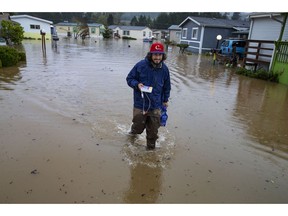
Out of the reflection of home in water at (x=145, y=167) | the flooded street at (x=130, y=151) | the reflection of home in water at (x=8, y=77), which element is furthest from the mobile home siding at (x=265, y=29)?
the reflection of home in water at (x=8, y=77)

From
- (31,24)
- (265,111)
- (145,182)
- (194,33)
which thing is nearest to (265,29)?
(265,111)

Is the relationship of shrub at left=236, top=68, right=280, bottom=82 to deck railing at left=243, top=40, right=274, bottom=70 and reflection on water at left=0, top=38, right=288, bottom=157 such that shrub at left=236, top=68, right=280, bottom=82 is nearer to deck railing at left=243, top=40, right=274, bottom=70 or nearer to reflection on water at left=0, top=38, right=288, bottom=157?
reflection on water at left=0, top=38, right=288, bottom=157

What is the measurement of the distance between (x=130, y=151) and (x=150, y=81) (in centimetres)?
128

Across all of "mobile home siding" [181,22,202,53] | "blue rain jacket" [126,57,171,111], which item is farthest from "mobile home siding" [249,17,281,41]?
"blue rain jacket" [126,57,171,111]

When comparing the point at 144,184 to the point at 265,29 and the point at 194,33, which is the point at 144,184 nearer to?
the point at 265,29

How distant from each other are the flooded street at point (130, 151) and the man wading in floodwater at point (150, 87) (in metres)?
0.50

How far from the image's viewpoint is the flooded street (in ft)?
10.8

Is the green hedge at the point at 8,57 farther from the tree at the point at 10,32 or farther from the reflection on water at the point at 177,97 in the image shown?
the tree at the point at 10,32

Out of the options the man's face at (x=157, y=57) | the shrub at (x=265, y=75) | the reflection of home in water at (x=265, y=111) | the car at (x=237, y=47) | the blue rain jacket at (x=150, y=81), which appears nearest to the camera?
the man's face at (x=157, y=57)

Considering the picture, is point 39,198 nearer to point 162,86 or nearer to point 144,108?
point 144,108

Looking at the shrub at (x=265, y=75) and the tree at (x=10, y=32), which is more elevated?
the tree at (x=10, y=32)

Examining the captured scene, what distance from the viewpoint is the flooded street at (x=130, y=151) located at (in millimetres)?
3303

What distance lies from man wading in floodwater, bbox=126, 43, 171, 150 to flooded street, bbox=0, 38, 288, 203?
50cm

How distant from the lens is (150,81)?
4.01 m
